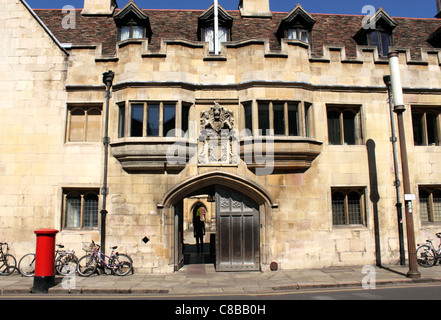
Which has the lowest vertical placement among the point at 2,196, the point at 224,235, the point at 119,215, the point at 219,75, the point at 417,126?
the point at 224,235

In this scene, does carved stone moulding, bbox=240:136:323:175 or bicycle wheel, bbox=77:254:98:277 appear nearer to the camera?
bicycle wheel, bbox=77:254:98:277

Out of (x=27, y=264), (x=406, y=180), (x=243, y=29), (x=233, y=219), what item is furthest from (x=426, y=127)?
(x=27, y=264)

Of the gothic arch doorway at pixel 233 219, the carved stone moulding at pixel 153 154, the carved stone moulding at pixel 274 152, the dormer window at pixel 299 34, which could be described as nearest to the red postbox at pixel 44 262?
the carved stone moulding at pixel 153 154

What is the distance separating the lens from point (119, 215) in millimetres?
11039

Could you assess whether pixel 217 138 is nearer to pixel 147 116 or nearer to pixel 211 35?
pixel 147 116

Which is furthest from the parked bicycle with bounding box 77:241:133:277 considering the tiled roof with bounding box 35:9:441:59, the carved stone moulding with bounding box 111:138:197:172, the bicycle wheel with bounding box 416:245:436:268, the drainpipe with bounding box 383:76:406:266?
the bicycle wheel with bounding box 416:245:436:268

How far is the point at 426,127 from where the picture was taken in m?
12.6

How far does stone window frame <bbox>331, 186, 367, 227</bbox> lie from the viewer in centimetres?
1179

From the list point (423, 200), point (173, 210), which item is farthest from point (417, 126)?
point (173, 210)

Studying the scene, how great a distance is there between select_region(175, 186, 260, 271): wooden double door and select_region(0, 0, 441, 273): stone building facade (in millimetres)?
37

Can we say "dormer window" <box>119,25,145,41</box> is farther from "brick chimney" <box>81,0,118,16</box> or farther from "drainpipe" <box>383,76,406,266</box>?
"drainpipe" <box>383,76,406,266</box>

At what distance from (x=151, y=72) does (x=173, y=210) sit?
16.1ft

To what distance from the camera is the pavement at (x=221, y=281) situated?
8.54 meters
